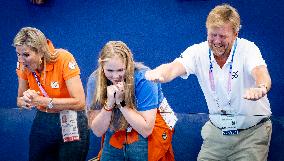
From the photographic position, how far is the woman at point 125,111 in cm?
221

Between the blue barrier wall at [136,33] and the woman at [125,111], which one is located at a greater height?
the blue barrier wall at [136,33]

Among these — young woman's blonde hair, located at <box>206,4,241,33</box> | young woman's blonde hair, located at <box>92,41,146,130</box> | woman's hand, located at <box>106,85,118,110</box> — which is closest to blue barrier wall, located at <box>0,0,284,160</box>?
young woman's blonde hair, located at <box>92,41,146,130</box>

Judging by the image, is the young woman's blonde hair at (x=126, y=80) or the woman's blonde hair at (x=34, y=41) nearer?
the young woman's blonde hair at (x=126, y=80)

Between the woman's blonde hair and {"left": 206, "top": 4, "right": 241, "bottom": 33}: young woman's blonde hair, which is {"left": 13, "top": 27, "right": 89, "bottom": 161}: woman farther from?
{"left": 206, "top": 4, "right": 241, "bottom": 33}: young woman's blonde hair

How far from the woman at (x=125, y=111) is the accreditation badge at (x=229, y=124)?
0.28 m

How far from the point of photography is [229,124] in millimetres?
2350

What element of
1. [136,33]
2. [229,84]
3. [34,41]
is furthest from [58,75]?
[136,33]

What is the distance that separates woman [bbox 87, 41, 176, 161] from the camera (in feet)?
7.26

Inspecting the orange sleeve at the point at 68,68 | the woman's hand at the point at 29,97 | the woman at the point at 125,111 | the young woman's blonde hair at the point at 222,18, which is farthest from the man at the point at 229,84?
the woman's hand at the point at 29,97

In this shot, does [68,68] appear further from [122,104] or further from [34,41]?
[122,104]

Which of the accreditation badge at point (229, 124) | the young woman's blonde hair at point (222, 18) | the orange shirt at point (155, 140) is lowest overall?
the orange shirt at point (155, 140)

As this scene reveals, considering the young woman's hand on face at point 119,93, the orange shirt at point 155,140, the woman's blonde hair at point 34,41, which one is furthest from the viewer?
the woman's blonde hair at point 34,41

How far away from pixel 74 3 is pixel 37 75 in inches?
56.5

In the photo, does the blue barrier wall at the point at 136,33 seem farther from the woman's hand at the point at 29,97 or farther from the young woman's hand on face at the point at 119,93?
the young woman's hand on face at the point at 119,93
